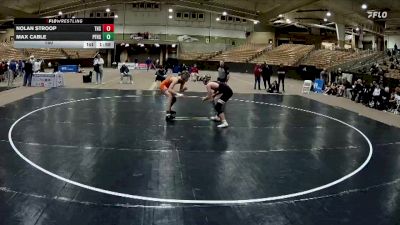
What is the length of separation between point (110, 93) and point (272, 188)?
44.7ft

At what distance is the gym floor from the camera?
5.51 metres

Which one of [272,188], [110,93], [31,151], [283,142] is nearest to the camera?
[272,188]

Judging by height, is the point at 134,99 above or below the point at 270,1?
below

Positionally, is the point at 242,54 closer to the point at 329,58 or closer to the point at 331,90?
the point at 329,58

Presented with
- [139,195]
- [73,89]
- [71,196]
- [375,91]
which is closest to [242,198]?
[139,195]

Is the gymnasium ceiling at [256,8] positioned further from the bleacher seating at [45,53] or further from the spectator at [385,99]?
the spectator at [385,99]

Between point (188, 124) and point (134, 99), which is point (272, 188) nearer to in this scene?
point (188, 124)

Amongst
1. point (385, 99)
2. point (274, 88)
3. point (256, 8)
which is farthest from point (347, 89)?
point (256, 8)

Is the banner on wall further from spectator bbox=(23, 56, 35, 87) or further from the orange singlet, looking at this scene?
the orange singlet

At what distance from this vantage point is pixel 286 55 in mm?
42250

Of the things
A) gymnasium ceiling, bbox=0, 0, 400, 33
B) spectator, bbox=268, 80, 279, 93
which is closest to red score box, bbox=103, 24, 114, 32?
spectator, bbox=268, 80, 279, 93

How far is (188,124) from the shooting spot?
11.9m
